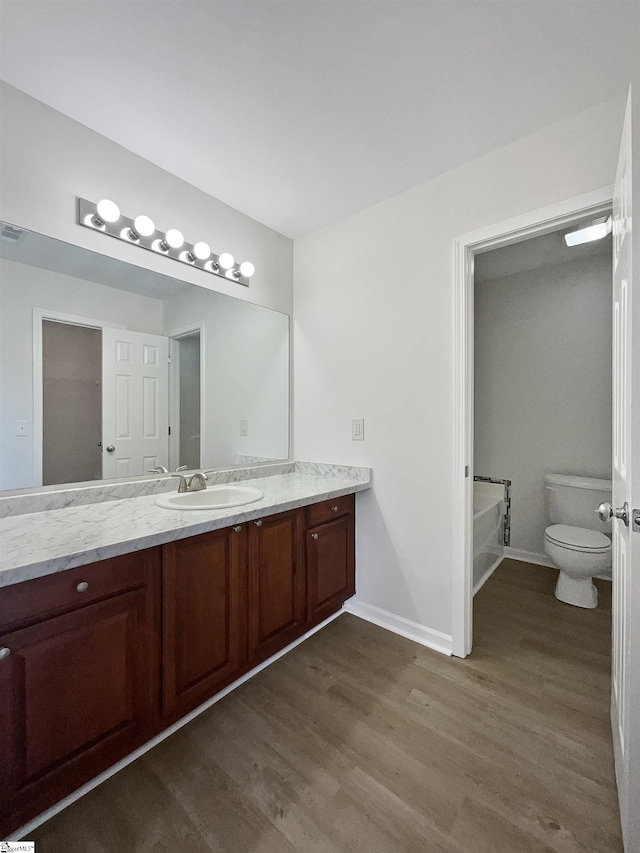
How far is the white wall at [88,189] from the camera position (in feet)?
4.47

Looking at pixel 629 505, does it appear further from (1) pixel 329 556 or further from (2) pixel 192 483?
(2) pixel 192 483

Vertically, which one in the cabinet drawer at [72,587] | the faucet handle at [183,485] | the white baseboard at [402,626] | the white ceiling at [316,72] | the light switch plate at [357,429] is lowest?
the white baseboard at [402,626]

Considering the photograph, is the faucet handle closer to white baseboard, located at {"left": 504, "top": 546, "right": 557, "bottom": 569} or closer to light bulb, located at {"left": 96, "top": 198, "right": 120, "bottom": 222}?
light bulb, located at {"left": 96, "top": 198, "right": 120, "bottom": 222}

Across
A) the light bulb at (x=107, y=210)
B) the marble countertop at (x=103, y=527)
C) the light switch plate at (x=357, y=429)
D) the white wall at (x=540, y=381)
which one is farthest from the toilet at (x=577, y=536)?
the light bulb at (x=107, y=210)

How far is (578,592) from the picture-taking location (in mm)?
2301

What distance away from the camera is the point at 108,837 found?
1.02m

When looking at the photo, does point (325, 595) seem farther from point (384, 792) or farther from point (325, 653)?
point (384, 792)

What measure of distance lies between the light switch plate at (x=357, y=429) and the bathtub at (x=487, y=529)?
0.97 metres

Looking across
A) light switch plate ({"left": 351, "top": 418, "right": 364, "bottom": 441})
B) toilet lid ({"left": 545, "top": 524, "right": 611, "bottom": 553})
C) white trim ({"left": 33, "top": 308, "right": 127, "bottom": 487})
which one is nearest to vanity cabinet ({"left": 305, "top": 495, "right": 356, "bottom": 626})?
light switch plate ({"left": 351, "top": 418, "right": 364, "bottom": 441})

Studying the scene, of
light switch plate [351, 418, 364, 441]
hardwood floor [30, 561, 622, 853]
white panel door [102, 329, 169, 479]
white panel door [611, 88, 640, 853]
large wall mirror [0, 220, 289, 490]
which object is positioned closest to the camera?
white panel door [611, 88, 640, 853]

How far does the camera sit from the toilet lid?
7.28 feet

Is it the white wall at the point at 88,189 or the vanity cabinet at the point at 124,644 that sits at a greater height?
the white wall at the point at 88,189

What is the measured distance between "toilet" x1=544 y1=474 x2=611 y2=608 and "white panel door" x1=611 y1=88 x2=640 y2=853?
46.6 inches

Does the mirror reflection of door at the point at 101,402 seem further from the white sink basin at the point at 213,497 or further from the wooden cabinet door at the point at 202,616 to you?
the wooden cabinet door at the point at 202,616
